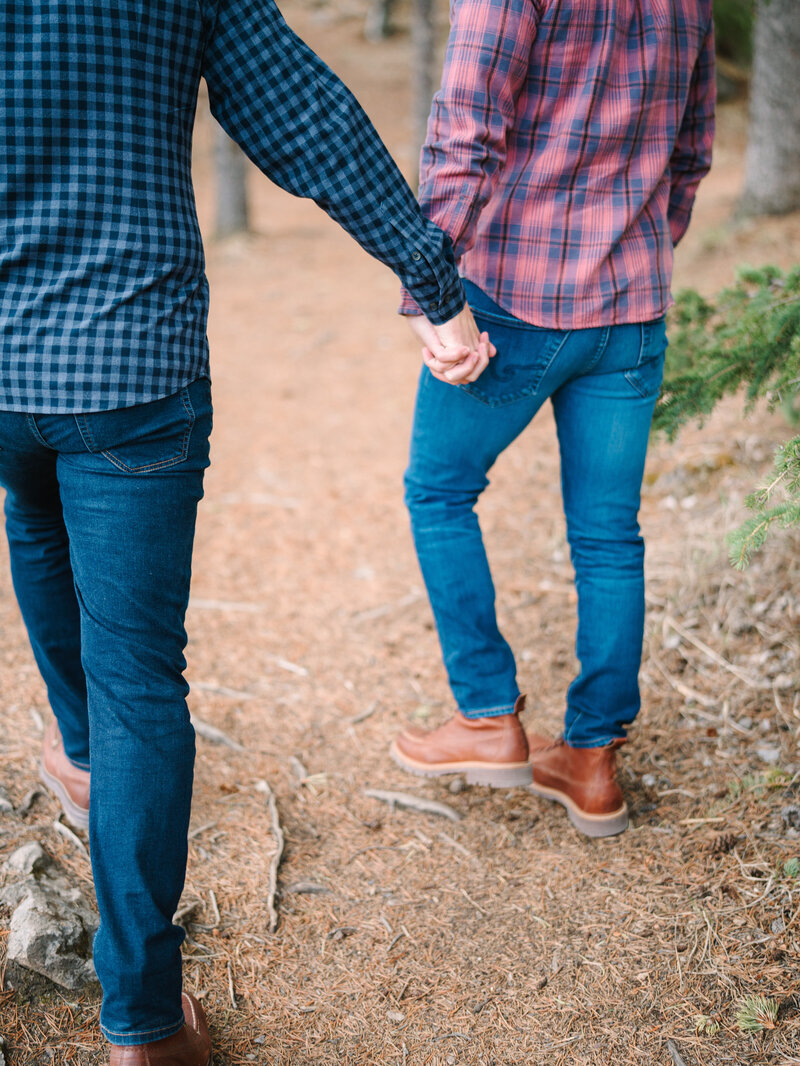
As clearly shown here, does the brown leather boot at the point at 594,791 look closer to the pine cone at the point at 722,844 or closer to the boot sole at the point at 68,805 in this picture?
the pine cone at the point at 722,844

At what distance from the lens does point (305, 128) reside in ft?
5.00

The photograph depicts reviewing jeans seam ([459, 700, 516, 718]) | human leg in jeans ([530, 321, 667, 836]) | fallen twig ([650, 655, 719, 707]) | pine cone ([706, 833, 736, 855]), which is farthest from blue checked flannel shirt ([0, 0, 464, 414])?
fallen twig ([650, 655, 719, 707])

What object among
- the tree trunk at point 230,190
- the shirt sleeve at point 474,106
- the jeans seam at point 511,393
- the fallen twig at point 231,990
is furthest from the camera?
the tree trunk at point 230,190

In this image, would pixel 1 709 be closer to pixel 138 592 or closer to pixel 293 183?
pixel 138 592

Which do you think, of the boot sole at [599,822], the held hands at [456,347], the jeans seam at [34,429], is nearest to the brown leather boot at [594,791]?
the boot sole at [599,822]

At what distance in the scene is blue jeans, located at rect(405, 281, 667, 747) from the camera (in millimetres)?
1995

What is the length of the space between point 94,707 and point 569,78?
1559 millimetres

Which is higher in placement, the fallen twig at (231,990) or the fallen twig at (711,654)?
the fallen twig at (711,654)

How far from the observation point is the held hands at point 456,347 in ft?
5.98

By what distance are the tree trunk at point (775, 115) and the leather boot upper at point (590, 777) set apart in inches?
223

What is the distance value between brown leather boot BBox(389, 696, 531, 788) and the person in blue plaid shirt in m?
0.94

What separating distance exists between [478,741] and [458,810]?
0.87 feet

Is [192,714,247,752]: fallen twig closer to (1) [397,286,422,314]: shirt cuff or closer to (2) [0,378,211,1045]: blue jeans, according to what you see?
(2) [0,378,211,1045]: blue jeans

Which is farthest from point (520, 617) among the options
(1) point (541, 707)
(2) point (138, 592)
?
(2) point (138, 592)
